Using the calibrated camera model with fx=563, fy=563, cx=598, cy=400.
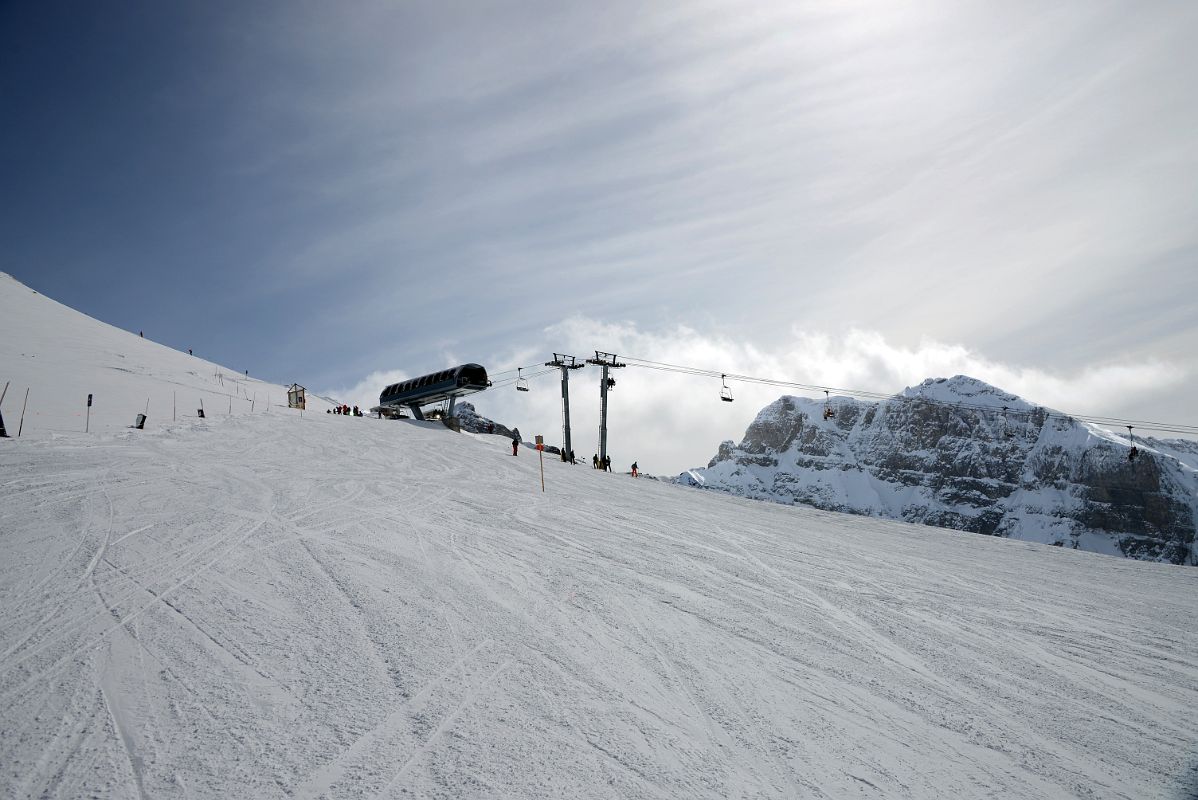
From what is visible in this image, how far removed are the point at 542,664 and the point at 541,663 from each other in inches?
0.8

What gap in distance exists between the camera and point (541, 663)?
5270mm

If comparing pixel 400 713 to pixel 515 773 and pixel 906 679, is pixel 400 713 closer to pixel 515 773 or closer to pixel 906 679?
pixel 515 773

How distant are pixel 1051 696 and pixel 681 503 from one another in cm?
1231

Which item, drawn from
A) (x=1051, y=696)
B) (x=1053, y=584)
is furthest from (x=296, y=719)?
(x=1053, y=584)

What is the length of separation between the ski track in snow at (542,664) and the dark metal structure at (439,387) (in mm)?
31745

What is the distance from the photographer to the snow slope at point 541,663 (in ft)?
12.3

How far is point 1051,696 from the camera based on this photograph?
5.38 m

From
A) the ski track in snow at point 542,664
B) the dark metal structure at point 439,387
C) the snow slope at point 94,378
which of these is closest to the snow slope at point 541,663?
the ski track in snow at point 542,664

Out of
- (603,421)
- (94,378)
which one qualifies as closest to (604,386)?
(603,421)

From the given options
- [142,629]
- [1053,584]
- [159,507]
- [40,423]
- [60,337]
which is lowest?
[1053,584]

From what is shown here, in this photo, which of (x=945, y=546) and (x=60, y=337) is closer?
(x=945, y=546)

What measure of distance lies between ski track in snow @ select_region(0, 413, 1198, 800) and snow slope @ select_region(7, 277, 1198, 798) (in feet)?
0.10

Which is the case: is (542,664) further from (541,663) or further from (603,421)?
(603,421)

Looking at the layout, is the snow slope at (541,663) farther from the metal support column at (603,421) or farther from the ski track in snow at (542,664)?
the metal support column at (603,421)
